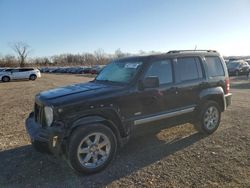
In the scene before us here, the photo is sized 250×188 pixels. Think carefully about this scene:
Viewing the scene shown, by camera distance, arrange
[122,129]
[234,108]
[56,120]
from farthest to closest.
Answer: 1. [234,108]
2. [122,129]
3. [56,120]

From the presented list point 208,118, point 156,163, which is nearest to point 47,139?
point 156,163

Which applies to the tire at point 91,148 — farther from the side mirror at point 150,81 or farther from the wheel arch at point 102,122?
the side mirror at point 150,81

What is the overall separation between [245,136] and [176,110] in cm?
188

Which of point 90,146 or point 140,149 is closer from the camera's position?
point 90,146

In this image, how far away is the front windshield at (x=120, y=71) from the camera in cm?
497

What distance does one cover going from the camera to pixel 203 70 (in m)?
5.93

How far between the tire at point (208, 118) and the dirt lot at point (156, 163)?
18 centimetres

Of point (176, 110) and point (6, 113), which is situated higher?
point (176, 110)

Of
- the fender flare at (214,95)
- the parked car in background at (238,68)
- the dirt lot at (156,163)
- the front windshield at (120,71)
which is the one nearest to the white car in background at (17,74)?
the parked car in background at (238,68)

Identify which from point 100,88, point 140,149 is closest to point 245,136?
point 140,149

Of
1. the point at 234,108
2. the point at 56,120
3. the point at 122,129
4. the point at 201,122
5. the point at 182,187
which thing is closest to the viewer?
the point at 182,187

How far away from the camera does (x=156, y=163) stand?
4586 mm

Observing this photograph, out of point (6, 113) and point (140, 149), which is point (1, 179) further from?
point (6, 113)

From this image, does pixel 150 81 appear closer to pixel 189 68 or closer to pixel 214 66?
pixel 189 68
